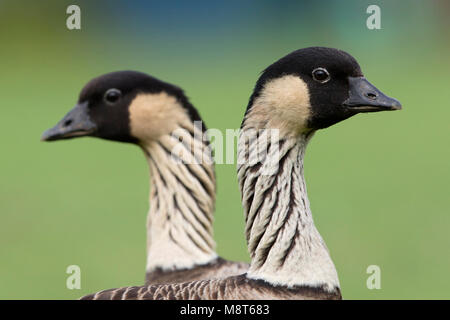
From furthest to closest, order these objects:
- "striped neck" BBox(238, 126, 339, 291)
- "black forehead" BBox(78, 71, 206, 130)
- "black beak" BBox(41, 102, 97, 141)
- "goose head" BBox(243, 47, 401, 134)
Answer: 1. "black forehead" BBox(78, 71, 206, 130)
2. "black beak" BBox(41, 102, 97, 141)
3. "goose head" BBox(243, 47, 401, 134)
4. "striped neck" BBox(238, 126, 339, 291)

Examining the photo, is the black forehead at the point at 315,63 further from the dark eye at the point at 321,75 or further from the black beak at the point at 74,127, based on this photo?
the black beak at the point at 74,127

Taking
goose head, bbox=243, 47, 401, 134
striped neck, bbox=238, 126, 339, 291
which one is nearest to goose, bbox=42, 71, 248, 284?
striped neck, bbox=238, 126, 339, 291

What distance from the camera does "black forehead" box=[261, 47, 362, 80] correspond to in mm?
3896

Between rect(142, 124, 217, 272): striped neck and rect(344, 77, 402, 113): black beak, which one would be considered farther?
rect(142, 124, 217, 272): striped neck

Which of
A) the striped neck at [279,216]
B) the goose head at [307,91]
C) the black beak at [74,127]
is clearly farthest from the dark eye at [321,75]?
the black beak at [74,127]

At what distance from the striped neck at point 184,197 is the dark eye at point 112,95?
1.44 ft

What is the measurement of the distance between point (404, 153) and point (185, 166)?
9624 millimetres

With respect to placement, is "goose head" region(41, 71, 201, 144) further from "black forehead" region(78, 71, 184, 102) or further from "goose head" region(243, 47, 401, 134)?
"goose head" region(243, 47, 401, 134)

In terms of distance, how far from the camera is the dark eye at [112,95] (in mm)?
5375

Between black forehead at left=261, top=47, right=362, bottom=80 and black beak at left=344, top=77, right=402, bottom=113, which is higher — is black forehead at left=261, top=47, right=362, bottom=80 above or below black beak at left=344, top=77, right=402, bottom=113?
above

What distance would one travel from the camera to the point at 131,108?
5367mm

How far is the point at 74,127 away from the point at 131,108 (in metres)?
0.42

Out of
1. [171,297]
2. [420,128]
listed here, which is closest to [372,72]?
[420,128]

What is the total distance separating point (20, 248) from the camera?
9.71 meters
